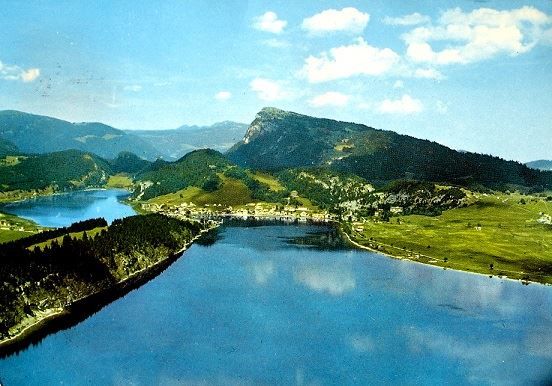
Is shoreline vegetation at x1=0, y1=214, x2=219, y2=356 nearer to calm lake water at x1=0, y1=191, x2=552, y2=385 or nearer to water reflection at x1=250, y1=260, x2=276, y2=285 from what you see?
calm lake water at x1=0, y1=191, x2=552, y2=385

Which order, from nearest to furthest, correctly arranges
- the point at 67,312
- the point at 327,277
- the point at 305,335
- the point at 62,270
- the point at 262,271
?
the point at 305,335
the point at 67,312
the point at 62,270
the point at 327,277
the point at 262,271

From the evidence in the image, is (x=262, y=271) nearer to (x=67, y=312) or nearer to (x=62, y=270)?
(x=62, y=270)

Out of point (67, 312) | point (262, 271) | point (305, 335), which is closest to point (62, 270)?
point (67, 312)

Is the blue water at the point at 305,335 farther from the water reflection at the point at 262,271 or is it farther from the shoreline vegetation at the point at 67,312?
the shoreline vegetation at the point at 67,312

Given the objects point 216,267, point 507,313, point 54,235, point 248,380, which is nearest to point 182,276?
point 216,267

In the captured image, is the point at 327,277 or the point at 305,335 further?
the point at 327,277

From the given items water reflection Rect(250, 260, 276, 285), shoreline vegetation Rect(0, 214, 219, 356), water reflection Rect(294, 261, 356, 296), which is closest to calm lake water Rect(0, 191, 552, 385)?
water reflection Rect(294, 261, 356, 296)

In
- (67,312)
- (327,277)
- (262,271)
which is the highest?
(327,277)
